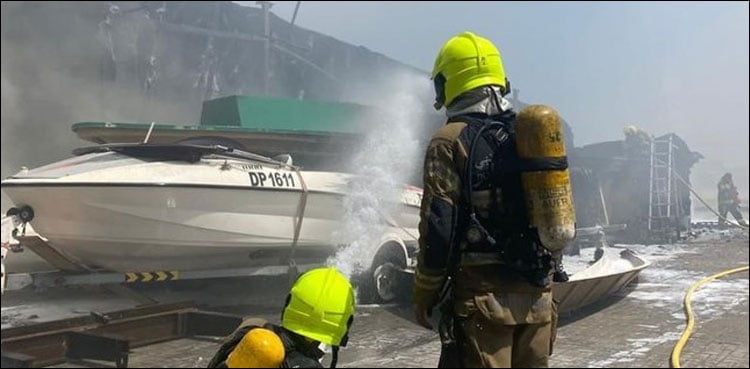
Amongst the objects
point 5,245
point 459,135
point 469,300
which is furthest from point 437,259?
point 5,245

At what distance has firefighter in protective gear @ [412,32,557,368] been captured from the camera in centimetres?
244

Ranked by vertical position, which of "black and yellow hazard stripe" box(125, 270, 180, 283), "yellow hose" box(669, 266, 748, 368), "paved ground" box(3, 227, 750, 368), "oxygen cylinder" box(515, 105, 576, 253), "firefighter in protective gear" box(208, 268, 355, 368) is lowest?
"paved ground" box(3, 227, 750, 368)

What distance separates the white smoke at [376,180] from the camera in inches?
318

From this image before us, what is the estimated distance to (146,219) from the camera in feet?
21.8

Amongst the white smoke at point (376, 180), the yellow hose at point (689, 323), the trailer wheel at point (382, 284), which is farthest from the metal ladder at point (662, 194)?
the trailer wheel at point (382, 284)

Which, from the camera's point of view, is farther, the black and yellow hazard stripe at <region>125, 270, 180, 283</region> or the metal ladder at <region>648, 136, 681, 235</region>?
the metal ladder at <region>648, 136, 681, 235</region>

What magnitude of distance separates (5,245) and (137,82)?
9.02 m

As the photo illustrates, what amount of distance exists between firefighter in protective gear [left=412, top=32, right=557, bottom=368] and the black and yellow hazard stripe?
492 cm

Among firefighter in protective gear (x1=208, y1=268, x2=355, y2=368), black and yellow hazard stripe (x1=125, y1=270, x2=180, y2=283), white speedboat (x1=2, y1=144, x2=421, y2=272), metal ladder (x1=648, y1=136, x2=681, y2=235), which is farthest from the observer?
metal ladder (x1=648, y1=136, x2=681, y2=235)

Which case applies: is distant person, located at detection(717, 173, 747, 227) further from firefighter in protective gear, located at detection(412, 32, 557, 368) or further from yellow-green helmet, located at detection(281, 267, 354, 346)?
yellow-green helmet, located at detection(281, 267, 354, 346)

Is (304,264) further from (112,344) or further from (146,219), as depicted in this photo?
(112,344)

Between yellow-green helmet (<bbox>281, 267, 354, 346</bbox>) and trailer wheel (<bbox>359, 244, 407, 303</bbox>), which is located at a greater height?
yellow-green helmet (<bbox>281, 267, 354, 346</bbox>)

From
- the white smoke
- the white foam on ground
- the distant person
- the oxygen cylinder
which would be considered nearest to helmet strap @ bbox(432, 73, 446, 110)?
the oxygen cylinder

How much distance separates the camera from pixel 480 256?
2.51 m
